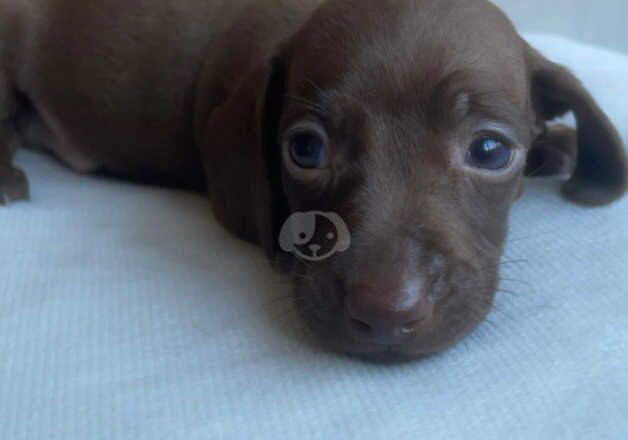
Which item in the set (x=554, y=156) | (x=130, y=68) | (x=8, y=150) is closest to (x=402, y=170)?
(x=554, y=156)

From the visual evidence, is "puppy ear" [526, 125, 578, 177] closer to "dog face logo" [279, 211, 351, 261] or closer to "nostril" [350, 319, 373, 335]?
"dog face logo" [279, 211, 351, 261]

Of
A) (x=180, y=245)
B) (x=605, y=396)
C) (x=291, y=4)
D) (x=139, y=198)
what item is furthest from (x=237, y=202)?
(x=605, y=396)

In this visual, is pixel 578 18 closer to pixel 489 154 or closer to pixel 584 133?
pixel 584 133

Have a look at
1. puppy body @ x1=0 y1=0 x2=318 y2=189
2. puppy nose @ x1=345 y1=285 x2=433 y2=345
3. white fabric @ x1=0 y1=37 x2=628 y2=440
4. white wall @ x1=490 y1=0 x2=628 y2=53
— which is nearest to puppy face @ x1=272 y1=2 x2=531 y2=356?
puppy nose @ x1=345 y1=285 x2=433 y2=345

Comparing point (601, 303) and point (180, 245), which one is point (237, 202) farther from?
point (601, 303)

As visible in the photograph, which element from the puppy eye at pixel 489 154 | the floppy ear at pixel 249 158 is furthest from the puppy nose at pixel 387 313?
the floppy ear at pixel 249 158
